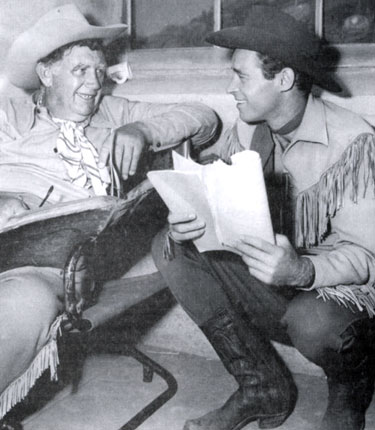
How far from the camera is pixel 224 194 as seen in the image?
1.49m

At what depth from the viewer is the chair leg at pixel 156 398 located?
1.97 meters

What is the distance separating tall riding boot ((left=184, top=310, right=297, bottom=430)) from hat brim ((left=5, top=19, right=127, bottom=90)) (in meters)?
1.07

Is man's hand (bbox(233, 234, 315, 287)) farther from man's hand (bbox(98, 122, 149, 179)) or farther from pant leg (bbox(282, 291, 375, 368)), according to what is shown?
man's hand (bbox(98, 122, 149, 179))

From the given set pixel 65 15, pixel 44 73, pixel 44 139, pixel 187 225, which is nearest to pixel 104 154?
pixel 44 139

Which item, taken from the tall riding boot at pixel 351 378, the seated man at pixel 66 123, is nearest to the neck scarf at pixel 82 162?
the seated man at pixel 66 123

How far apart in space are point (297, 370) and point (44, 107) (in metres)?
1.44

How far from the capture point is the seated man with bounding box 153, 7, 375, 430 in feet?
5.63

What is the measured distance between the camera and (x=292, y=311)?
179 cm

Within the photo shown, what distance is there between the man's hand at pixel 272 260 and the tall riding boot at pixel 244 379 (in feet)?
1.27

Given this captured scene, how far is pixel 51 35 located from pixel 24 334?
1.06 metres

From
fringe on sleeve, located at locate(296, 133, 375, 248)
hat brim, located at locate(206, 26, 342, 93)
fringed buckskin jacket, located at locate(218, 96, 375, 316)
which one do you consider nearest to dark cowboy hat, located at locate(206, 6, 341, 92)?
hat brim, located at locate(206, 26, 342, 93)

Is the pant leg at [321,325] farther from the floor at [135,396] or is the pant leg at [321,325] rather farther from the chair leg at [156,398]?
the chair leg at [156,398]

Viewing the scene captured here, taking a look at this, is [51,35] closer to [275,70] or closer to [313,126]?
[275,70]

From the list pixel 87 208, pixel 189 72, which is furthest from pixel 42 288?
pixel 189 72
